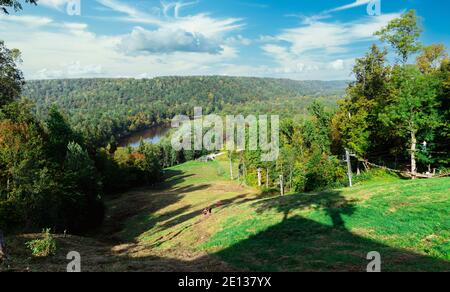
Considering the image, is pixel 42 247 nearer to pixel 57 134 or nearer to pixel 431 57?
pixel 57 134

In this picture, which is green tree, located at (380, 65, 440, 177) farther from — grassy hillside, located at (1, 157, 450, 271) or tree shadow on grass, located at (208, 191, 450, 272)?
tree shadow on grass, located at (208, 191, 450, 272)

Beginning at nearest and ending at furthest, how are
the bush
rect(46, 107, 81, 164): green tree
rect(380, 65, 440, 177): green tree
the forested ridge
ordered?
the bush, the forested ridge, rect(380, 65, 440, 177): green tree, rect(46, 107, 81, 164): green tree

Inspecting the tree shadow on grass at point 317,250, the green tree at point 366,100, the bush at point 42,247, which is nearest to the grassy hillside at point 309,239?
the tree shadow on grass at point 317,250

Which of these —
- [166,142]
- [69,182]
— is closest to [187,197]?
[69,182]

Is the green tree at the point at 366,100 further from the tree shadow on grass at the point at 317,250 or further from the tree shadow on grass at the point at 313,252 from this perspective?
the tree shadow on grass at the point at 313,252

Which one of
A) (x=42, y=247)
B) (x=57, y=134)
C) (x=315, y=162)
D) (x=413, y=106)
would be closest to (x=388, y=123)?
(x=413, y=106)

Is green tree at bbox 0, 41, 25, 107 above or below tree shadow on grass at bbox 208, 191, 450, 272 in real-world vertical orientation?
above

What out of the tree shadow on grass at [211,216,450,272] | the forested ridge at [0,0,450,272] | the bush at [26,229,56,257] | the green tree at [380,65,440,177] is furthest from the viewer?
the green tree at [380,65,440,177]

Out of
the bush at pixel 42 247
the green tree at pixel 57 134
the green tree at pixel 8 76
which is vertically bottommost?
the bush at pixel 42 247

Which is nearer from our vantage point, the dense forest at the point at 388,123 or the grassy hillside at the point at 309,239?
the grassy hillside at the point at 309,239

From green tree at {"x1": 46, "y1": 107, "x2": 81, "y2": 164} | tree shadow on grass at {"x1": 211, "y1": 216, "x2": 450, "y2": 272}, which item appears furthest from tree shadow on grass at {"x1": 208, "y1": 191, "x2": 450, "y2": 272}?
green tree at {"x1": 46, "y1": 107, "x2": 81, "y2": 164}
